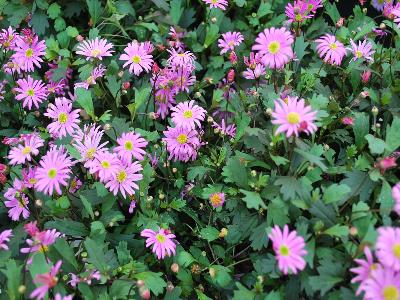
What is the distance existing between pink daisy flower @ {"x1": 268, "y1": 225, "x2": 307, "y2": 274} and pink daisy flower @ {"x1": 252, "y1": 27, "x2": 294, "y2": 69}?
2.56 feet

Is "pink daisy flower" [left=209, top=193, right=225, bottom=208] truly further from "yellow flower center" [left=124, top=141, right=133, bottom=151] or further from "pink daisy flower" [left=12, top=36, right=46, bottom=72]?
"pink daisy flower" [left=12, top=36, right=46, bottom=72]

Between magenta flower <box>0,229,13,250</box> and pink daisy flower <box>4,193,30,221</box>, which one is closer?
magenta flower <box>0,229,13,250</box>

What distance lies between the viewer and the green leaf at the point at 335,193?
1.95 meters

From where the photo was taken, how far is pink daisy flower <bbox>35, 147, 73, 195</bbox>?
6.90 feet

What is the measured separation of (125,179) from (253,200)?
0.59m

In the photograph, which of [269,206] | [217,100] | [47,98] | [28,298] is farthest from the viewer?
[47,98]

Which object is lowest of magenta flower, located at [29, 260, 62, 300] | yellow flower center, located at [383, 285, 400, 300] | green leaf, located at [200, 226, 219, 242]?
green leaf, located at [200, 226, 219, 242]

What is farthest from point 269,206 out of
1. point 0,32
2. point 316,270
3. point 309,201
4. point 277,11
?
point 0,32

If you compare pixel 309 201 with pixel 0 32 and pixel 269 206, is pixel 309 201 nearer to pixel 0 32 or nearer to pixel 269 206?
pixel 269 206

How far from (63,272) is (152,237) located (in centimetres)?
41

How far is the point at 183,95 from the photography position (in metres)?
2.70

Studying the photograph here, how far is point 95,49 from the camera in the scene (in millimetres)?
2701

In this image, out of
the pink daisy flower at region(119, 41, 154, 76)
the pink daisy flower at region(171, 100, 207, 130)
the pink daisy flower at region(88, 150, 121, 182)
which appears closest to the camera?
the pink daisy flower at region(88, 150, 121, 182)

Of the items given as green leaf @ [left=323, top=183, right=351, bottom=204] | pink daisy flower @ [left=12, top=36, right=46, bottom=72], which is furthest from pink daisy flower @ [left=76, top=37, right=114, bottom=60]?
green leaf @ [left=323, top=183, right=351, bottom=204]
